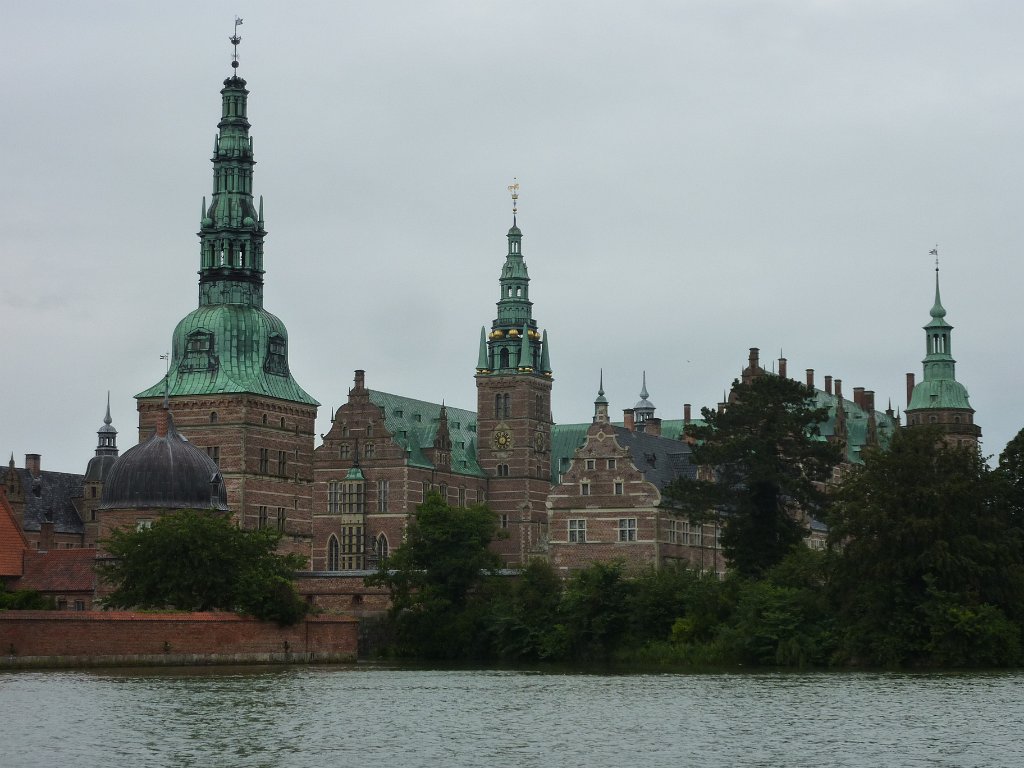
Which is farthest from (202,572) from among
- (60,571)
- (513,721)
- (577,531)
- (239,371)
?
(239,371)

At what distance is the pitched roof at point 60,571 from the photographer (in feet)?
316

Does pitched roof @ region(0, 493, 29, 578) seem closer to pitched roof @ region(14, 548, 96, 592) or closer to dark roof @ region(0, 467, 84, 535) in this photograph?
pitched roof @ region(14, 548, 96, 592)

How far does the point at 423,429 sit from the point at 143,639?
60.1 meters

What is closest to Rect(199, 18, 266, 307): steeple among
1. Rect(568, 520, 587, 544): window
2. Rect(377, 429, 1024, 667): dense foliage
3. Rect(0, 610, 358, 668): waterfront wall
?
Rect(568, 520, 587, 544): window

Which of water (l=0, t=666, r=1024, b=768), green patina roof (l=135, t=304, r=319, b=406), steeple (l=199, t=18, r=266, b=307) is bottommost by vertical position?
water (l=0, t=666, r=1024, b=768)

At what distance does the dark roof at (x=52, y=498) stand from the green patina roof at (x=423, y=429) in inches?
884

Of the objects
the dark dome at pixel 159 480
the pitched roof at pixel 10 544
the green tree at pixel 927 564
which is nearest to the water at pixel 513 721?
the green tree at pixel 927 564

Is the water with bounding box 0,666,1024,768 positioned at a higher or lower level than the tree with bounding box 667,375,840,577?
lower

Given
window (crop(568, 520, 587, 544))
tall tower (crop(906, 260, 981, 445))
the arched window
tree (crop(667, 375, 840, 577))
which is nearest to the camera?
tree (crop(667, 375, 840, 577))

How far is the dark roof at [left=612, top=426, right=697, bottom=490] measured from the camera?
380ft

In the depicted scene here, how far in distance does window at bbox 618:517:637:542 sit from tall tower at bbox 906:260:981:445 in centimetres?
5343

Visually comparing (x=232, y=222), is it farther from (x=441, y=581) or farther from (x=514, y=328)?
(x=441, y=581)

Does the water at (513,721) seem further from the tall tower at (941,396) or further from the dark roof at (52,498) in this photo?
the tall tower at (941,396)

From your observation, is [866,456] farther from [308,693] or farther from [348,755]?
[348,755]
